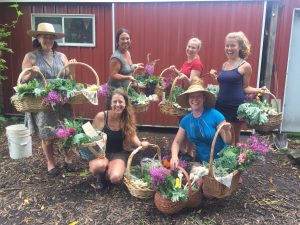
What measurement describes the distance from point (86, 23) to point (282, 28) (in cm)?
371

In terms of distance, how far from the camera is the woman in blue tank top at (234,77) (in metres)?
3.61

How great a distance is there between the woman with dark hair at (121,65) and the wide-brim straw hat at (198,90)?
0.78 m

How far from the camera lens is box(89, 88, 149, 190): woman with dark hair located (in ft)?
11.8

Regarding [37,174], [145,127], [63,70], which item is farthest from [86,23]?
[37,174]

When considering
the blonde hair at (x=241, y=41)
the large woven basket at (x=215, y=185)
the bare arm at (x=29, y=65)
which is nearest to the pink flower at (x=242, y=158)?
the large woven basket at (x=215, y=185)

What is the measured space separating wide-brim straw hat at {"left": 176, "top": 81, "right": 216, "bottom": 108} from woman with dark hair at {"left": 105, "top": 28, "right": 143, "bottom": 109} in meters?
0.78

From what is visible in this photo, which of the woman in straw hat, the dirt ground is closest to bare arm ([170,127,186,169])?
the dirt ground

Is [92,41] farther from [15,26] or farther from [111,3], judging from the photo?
[15,26]

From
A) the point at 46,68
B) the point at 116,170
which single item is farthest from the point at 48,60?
the point at 116,170

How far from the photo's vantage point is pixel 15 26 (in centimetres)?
671

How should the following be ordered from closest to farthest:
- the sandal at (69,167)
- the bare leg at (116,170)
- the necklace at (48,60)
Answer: the bare leg at (116,170) < the necklace at (48,60) < the sandal at (69,167)

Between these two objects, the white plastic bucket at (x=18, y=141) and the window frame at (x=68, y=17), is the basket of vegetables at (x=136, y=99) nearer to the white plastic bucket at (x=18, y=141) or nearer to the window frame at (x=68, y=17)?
the white plastic bucket at (x=18, y=141)

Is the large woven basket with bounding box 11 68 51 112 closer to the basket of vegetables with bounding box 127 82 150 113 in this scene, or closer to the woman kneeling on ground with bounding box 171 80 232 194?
the basket of vegetables with bounding box 127 82 150 113

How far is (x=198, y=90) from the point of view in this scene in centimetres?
328
